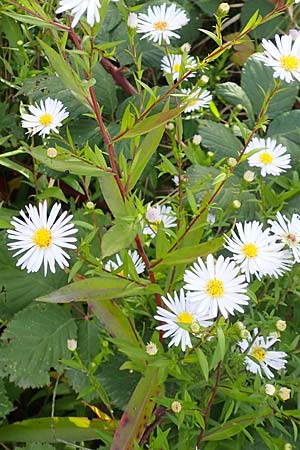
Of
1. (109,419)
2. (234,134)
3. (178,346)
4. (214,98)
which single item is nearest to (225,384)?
(178,346)

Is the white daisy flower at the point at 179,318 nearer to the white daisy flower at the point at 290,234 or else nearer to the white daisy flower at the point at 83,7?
the white daisy flower at the point at 290,234

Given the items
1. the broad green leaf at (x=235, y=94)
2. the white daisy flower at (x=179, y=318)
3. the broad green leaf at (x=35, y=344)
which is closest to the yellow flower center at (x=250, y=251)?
the white daisy flower at (x=179, y=318)

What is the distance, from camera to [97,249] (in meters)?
1.12

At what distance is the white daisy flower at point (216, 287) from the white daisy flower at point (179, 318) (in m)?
0.02

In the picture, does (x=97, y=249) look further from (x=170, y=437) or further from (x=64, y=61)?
(x=64, y=61)

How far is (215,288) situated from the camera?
0.82m

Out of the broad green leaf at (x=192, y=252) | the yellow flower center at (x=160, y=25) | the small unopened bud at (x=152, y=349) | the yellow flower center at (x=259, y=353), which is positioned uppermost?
the yellow flower center at (x=160, y=25)

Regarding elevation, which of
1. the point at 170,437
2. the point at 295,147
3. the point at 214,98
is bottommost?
the point at 170,437

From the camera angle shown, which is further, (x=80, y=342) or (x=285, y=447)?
(x=80, y=342)

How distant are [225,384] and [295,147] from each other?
1.77ft

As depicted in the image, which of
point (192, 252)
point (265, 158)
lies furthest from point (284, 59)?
point (192, 252)

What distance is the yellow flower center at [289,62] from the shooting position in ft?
3.09

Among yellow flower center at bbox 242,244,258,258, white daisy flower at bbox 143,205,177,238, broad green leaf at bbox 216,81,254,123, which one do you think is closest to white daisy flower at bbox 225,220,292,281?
yellow flower center at bbox 242,244,258,258

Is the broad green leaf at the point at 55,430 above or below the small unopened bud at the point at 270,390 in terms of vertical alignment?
below
